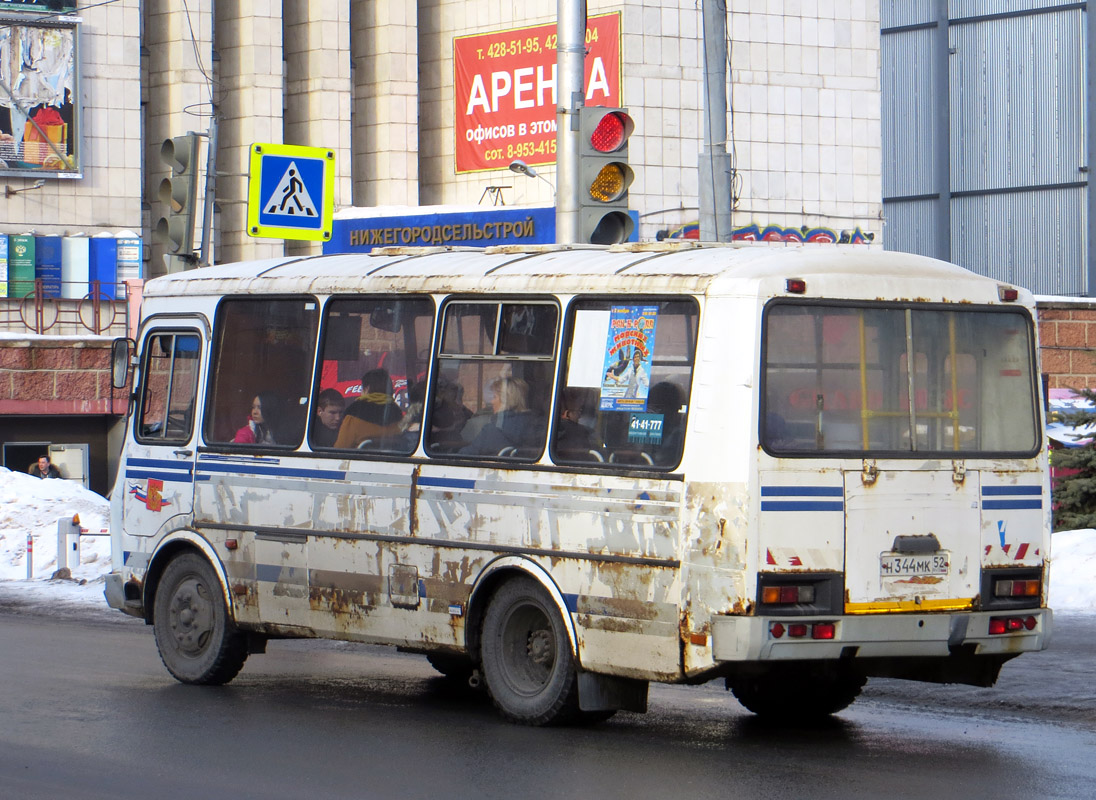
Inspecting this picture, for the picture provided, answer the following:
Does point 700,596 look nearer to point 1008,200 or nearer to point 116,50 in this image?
point 116,50

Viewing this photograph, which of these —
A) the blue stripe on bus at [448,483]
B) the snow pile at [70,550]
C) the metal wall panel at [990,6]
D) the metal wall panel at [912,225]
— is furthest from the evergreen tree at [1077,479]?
the metal wall panel at [912,225]

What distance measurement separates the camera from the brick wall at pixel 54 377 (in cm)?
2888

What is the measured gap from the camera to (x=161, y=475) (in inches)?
478

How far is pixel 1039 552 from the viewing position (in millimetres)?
9750

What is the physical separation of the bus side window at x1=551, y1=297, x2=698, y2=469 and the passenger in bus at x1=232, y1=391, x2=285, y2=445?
2246mm

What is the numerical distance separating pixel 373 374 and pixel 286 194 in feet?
30.7

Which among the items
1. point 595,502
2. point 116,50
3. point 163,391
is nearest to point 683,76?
point 116,50

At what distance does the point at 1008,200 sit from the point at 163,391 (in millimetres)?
44760

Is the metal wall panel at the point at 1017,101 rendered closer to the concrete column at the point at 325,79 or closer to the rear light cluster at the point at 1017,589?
the concrete column at the point at 325,79

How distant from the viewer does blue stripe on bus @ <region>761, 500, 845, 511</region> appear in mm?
8953

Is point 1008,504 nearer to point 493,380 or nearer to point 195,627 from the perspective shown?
point 493,380

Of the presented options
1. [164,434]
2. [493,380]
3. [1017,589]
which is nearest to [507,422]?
[493,380]

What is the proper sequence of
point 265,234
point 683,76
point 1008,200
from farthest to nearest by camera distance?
point 1008,200 → point 683,76 → point 265,234

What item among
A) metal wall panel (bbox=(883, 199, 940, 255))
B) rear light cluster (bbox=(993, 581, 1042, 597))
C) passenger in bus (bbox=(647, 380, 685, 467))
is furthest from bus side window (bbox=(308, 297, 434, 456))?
metal wall panel (bbox=(883, 199, 940, 255))
